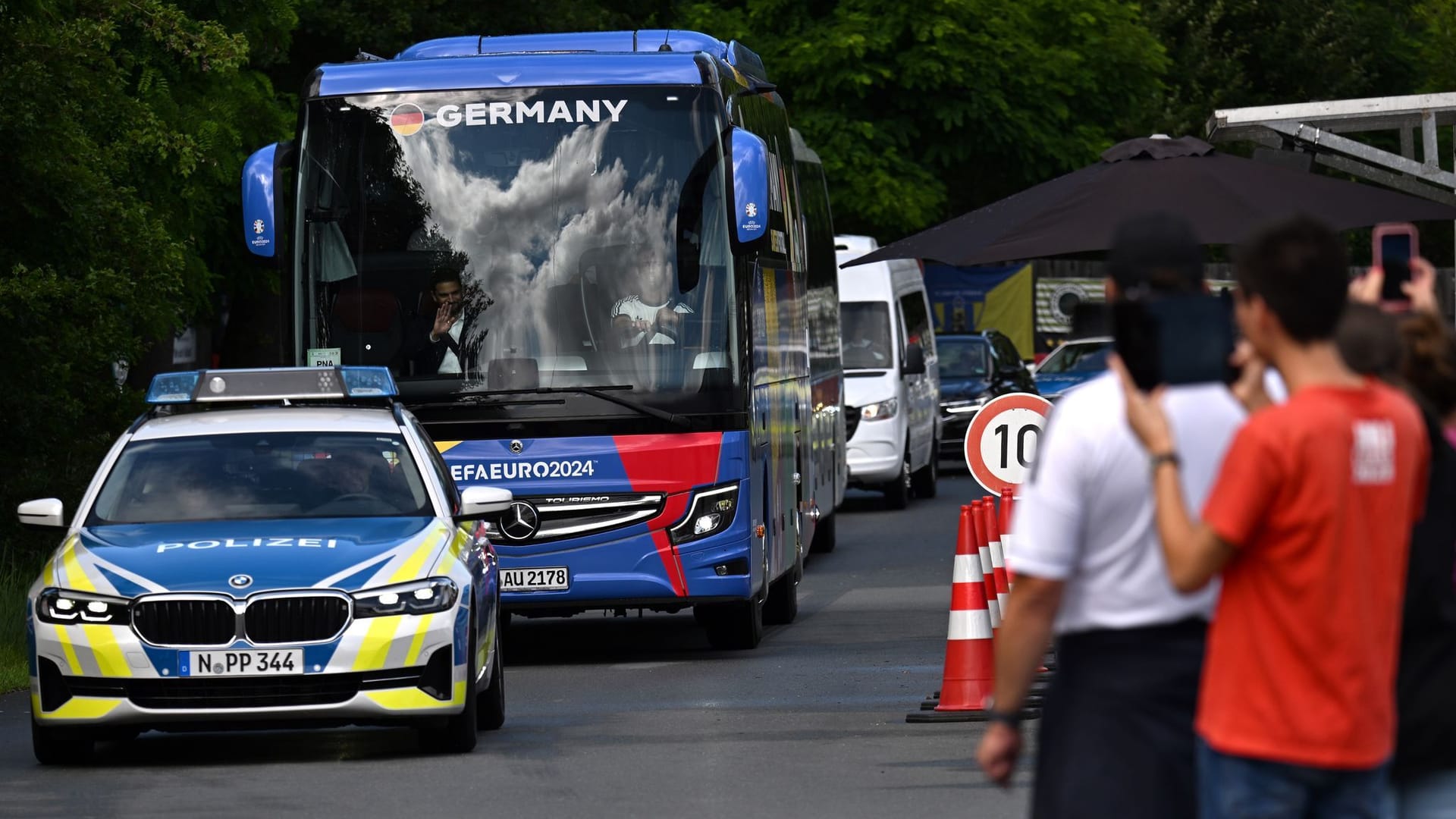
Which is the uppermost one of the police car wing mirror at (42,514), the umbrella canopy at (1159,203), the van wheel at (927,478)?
the umbrella canopy at (1159,203)

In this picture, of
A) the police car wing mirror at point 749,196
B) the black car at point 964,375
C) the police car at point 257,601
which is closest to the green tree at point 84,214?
the police car wing mirror at point 749,196

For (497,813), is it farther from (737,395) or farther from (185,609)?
(737,395)

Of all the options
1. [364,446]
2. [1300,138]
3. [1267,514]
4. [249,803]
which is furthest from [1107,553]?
[1300,138]

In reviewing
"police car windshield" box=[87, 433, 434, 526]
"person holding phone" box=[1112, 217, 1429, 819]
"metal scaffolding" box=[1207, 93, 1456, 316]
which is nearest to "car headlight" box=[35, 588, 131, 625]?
"police car windshield" box=[87, 433, 434, 526]

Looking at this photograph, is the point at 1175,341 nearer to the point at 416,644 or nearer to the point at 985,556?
the point at 416,644

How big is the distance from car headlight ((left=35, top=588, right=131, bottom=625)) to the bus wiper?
13.3 feet

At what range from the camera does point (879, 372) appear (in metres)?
27.0

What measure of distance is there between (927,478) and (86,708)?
20785 mm

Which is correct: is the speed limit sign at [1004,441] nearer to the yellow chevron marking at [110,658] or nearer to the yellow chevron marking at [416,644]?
the yellow chevron marking at [416,644]

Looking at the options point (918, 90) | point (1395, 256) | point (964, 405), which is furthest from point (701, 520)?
point (918, 90)

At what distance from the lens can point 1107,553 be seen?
15.9 feet

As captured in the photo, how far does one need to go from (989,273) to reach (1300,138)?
3268cm

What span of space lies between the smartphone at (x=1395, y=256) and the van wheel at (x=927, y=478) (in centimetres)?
2286

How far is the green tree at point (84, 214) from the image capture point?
17.0 metres
